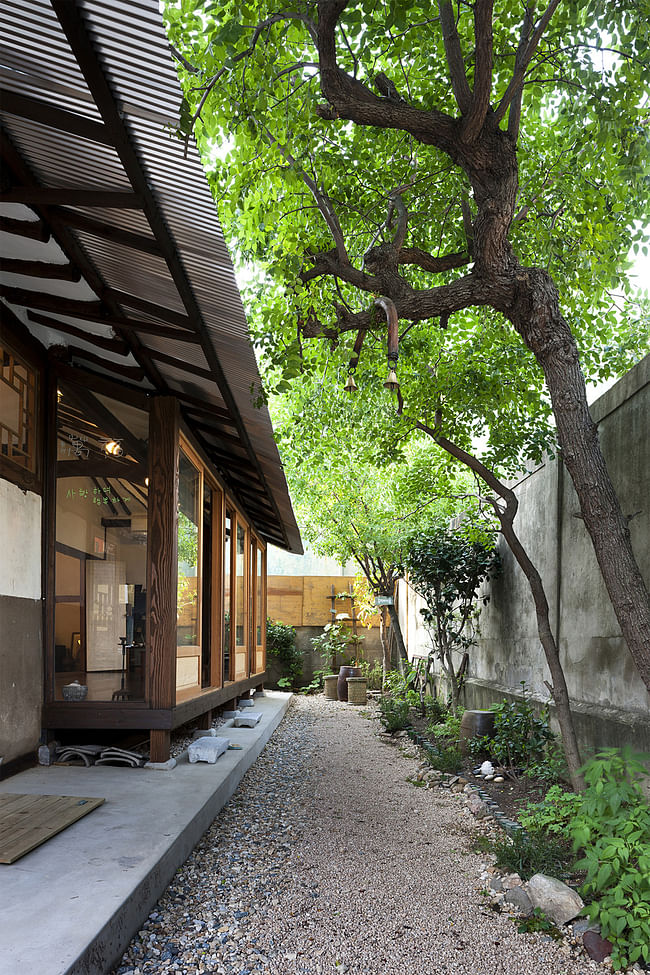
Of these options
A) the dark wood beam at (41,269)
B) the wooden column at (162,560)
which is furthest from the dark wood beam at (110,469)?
the dark wood beam at (41,269)

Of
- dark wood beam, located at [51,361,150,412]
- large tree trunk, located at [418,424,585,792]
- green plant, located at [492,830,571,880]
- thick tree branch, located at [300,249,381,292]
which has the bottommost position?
green plant, located at [492,830,571,880]

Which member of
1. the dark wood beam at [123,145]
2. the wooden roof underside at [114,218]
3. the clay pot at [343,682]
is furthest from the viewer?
the clay pot at [343,682]

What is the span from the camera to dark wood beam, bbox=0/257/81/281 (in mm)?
4141

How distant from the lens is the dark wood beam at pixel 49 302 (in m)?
4.61

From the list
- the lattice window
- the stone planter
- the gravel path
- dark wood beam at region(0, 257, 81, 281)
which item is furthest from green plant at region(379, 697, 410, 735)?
dark wood beam at region(0, 257, 81, 281)

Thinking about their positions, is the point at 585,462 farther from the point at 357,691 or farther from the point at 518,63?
the point at 357,691

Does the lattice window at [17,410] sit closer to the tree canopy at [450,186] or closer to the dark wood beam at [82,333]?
the dark wood beam at [82,333]

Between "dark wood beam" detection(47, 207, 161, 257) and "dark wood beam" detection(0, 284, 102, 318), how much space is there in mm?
1030

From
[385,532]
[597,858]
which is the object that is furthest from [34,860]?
[385,532]

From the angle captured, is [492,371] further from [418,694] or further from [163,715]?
[418,694]

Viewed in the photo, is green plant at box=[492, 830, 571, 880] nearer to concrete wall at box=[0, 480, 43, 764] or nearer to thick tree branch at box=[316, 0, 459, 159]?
concrete wall at box=[0, 480, 43, 764]

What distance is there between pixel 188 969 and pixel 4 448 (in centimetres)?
308

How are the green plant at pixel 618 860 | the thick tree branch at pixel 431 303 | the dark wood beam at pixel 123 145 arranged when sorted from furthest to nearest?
the thick tree branch at pixel 431 303
the green plant at pixel 618 860
the dark wood beam at pixel 123 145

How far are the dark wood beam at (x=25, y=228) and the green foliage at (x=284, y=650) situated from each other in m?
11.4
